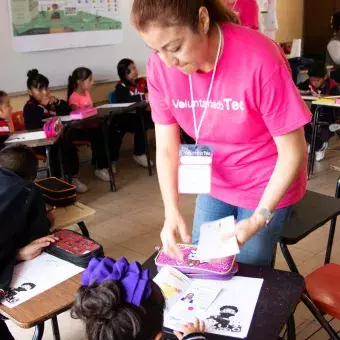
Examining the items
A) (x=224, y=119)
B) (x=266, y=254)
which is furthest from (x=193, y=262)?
(x=224, y=119)

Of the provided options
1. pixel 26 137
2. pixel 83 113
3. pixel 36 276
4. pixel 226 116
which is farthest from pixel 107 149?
pixel 226 116

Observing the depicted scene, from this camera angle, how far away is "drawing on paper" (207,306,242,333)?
4.04 ft

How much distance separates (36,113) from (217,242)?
9.65 ft

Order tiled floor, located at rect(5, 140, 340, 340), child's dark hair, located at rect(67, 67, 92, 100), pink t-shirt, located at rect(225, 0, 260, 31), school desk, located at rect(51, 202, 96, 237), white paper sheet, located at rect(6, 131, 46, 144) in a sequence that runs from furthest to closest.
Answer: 1. child's dark hair, located at rect(67, 67, 92, 100)
2. white paper sheet, located at rect(6, 131, 46, 144)
3. pink t-shirt, located at rect(225, 0, 260, 31)
4. tiled floor, located at rect(5, 140, 340, 340)
5. school desk, located at rect(51, 202, 96, 237)

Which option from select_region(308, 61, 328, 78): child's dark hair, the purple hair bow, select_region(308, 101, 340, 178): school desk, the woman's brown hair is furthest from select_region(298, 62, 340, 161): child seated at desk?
the purple hair bow

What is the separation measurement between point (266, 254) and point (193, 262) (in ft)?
0.73

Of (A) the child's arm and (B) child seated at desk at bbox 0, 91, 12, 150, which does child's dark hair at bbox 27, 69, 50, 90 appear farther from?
(A) the child's arm

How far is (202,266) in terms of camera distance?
1460 millimetres

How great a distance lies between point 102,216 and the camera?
3797mm

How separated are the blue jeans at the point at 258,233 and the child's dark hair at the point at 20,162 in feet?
2.73

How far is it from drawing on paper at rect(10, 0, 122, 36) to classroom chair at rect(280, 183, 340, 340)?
Result: 9.81 feet

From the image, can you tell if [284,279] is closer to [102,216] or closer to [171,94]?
[171,94]

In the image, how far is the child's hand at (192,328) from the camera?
3.92ft

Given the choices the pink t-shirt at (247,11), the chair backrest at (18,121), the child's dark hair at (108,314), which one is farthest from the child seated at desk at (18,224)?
the chair backrest at (18,121)
